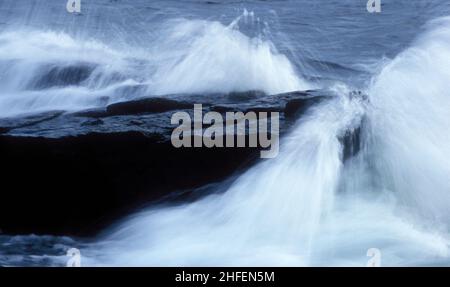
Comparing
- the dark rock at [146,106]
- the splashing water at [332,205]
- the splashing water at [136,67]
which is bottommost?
the splashing water at [332,205]

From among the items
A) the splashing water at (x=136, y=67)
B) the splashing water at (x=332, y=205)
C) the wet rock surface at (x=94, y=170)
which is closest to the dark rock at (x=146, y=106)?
the wet rock surface at (x=94, y=170)

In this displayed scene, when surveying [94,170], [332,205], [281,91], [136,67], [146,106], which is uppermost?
[136,67]

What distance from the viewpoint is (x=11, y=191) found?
15.0ft

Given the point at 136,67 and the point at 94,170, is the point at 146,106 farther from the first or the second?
the point at 136,67

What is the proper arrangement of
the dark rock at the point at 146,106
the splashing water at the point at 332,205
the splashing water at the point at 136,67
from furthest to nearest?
the splashing water at the point at 136,67 < the dark rock at the point at 146,106 < the splashing water at the point at 332,205

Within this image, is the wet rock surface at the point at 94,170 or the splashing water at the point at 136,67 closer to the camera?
the wet rock surface at the point at 94,170

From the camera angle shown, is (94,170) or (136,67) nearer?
(94,170)

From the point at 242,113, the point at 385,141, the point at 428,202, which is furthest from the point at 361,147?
the point at 242,113

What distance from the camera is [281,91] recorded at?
5.58 m

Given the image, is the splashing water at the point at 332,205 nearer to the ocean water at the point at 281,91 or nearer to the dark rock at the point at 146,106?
the ocean water at the point at 281,91

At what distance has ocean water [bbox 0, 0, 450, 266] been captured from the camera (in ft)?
15.0

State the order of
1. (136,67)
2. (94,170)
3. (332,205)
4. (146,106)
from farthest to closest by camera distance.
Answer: (136,67) < (146,106) < (332,205) < (94,170)

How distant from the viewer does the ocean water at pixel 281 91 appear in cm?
456

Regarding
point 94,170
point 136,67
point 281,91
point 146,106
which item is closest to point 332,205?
point 281,91
